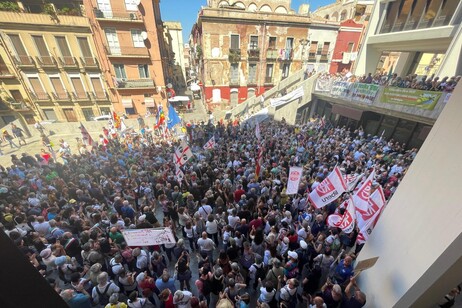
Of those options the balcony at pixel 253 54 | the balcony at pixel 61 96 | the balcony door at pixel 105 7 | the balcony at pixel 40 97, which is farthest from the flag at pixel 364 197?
the balcony at pixel 40 97

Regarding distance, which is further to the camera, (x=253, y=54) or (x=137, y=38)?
(x=253, y=54)

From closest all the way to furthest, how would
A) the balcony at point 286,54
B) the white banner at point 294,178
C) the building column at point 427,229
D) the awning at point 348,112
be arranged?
the building column at point 427,229 < the white banner at point 294,178 < the awning at point 348,112 < the balcony at point 286,54

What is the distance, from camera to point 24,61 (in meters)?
21.2

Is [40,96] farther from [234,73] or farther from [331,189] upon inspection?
[331,189]

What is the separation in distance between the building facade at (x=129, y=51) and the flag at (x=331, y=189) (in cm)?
2378

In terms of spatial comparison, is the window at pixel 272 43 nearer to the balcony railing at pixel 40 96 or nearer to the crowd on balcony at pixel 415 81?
the crowd on balcony at pixel 415 81

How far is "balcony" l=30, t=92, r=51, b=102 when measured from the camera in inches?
892

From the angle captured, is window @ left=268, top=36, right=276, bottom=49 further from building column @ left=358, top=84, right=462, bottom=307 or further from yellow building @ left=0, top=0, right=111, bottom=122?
building column @ left=358, top=84, right=462, bottom=307

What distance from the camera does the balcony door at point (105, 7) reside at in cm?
2078

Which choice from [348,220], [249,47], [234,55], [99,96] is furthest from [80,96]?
[348,220]

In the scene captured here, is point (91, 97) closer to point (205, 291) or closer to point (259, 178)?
point (259, 178)

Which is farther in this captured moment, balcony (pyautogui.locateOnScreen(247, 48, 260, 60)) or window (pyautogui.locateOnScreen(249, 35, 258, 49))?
balcony (pyautogui.locateOnScreen(247, 48, 260, 60))

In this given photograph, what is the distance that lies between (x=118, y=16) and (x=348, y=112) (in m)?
23.8

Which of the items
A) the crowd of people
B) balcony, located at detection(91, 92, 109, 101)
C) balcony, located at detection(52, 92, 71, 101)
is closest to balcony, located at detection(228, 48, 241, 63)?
balcony, located at detection(91, 92, 109, 101)
